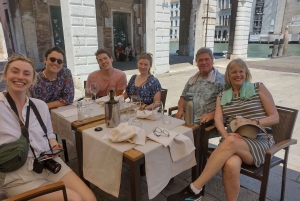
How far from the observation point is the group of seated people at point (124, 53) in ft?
42.4

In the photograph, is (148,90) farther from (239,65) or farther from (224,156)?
Result: (224,156)

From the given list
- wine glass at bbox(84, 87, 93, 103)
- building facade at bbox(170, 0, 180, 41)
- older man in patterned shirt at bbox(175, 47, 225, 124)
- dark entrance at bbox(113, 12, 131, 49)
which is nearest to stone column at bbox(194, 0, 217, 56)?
dark entrance at bbox(113, 12, 131, 49)

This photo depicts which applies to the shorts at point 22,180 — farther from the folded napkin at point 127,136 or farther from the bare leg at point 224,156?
the bare leg at point 224,156

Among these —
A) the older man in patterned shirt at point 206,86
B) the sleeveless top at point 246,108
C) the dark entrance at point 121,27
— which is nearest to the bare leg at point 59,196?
the older man in patterned shirt at point 206,86

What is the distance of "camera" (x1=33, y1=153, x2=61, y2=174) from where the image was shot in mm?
1589

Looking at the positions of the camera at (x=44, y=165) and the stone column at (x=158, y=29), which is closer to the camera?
the camera at (x=44, y=165)

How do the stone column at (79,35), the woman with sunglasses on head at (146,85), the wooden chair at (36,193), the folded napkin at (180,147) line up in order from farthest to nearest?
the stone column at (79,35), the woman with sunglasses on head at (146,85), the folded napkin at (180,147), the wooden chair at (36,193)

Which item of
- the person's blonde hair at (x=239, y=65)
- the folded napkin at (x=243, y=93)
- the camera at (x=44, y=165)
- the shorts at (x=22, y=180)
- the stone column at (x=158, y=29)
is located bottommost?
the shorts at (x=22, y=180)

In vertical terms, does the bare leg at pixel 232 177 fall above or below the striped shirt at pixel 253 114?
below

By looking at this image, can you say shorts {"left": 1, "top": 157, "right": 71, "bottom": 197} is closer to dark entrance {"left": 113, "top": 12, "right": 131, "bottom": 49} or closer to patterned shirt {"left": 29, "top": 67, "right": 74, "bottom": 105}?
patterned shirt {"left": 29, "top": 67, "right": 74, "bottom": 105}

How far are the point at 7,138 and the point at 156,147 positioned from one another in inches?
42.9

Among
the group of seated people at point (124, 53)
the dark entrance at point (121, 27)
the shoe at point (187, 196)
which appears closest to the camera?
the shoe at point (187, 196)

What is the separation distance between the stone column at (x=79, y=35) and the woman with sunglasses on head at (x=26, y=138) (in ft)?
15.6

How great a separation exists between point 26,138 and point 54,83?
3.78 feet
